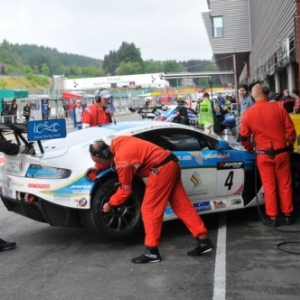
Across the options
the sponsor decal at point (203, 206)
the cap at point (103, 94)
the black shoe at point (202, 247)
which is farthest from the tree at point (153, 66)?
the black shoe at point (202, 247)

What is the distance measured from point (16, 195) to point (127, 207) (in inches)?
47.9

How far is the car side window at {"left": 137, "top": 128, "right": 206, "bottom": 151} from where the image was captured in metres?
6.31

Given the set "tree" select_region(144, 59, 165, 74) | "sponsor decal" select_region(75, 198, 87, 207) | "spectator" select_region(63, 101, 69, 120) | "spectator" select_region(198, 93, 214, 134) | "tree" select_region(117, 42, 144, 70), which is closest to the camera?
"sponsor decal" select_region(75, 198, 87, 207)

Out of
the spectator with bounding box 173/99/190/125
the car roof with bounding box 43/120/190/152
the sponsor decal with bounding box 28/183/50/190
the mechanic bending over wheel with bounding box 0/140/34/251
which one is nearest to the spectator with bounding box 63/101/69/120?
the spectator with bounding box 173/99/190/125

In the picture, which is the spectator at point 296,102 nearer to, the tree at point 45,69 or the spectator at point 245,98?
the spectator at point 245,98

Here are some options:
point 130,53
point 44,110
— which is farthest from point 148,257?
point 130,53

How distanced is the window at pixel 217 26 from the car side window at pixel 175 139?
3908 centimetres

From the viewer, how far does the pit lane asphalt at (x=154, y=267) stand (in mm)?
4449

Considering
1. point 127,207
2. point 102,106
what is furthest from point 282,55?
point 127,207

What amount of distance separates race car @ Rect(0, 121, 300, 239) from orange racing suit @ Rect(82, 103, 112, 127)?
1.80 metres

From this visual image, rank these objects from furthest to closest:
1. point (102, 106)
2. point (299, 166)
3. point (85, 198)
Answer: point (102, 106), point (299, 166), point (85, 198)

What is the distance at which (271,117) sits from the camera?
651 centimetres

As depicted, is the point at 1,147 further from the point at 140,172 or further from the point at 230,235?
the point at 230,235

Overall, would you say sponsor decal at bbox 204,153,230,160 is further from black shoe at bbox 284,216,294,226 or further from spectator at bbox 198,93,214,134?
spectator at bbox 198,93,214,134
